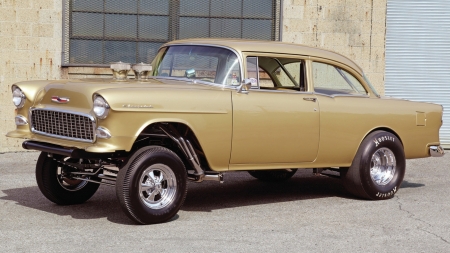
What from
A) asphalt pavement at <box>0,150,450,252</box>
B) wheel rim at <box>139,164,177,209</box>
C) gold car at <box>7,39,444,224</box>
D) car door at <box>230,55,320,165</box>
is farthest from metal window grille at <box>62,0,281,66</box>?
wheel rim at <box>139,164,177,209</box>

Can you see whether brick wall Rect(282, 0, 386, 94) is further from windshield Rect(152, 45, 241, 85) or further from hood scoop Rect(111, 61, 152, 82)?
hood scoop Rect(111, 61, 152, 82)

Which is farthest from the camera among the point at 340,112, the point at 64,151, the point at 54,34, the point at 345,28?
the point at 345,28

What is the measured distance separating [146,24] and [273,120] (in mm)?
5914

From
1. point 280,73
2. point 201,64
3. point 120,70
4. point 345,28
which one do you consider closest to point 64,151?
point 120,70

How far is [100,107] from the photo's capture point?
6770 millimetres

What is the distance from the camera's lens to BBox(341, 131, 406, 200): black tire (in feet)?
28.1

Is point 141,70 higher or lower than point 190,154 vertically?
higher

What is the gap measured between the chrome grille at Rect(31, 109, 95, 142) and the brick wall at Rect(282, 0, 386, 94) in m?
6.97

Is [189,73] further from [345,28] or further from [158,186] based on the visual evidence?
A: [345,28]

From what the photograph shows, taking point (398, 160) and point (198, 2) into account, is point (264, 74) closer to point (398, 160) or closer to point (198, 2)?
point (398, 160)

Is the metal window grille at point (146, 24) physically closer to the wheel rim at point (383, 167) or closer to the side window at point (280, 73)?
the side window at point (280, 73)

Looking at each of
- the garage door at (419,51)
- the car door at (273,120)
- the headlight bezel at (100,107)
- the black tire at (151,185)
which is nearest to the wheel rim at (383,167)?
the car door at (273,120)

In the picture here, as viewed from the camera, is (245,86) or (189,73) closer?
(245,86)

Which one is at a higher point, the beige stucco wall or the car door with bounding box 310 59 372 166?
the beige stucco wall
